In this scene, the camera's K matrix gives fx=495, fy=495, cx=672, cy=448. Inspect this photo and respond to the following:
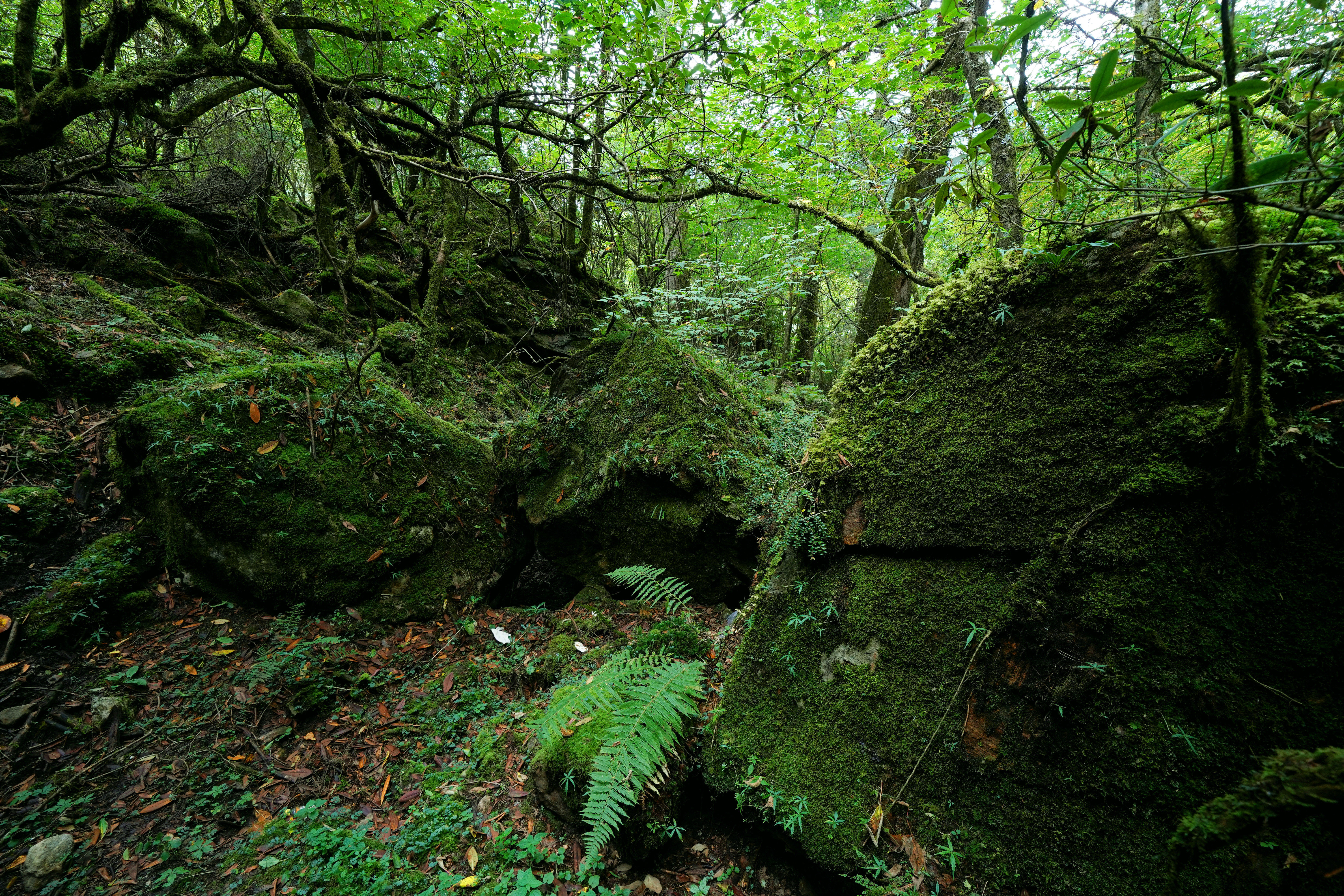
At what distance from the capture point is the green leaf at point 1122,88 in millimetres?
1030

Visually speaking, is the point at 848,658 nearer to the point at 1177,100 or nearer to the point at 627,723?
the point at 627,723

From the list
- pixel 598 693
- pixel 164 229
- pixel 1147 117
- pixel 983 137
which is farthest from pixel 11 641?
pixel 164 229

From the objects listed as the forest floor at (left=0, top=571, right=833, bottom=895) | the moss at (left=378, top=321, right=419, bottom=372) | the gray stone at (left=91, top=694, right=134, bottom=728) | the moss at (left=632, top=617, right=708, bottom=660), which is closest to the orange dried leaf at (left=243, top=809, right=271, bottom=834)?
the forest floor at (left=0, top=571, right=833, bottom=895)

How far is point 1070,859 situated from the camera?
5.69ft

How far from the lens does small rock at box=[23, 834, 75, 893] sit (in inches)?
96.8

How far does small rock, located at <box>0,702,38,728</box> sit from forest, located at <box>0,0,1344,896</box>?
0.04 meters

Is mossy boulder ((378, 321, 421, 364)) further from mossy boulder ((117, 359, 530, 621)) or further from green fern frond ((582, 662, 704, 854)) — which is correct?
green fern frond ((582, 662, 704, 854))

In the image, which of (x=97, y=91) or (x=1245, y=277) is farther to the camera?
(x=97, y=91)

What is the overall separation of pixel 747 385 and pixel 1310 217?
20.8 feet

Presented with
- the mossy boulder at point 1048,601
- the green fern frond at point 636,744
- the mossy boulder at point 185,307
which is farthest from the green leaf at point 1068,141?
the mossy boulder at point 185,307

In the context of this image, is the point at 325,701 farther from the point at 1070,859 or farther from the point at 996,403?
the point at 996,403

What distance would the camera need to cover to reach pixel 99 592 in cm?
372

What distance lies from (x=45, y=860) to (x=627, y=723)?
3.07 metres

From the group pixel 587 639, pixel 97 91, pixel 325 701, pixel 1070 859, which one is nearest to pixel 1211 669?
pixel 1070 859
